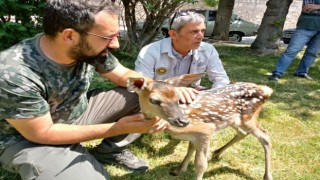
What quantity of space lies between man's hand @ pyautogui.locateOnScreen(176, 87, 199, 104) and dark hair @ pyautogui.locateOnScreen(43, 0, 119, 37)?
827 millimetres

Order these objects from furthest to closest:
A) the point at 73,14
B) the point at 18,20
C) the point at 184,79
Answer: the point at 18,20 → the point at 184,79 → the point at 73,14

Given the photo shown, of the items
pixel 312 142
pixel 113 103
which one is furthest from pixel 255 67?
pixel 113 103

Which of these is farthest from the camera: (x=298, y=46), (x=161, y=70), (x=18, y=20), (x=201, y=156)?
(x=298, y=46)

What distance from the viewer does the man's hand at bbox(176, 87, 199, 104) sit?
9.06 feet

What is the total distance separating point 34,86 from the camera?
88.0 inches

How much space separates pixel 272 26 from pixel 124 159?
6767mm

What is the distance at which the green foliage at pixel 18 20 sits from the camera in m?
4.06

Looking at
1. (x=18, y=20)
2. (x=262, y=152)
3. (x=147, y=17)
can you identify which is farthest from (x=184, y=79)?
(x=147, y=17)

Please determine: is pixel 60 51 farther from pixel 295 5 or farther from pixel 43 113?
pixel 295 5

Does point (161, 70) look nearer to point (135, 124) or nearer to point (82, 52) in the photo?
point (135, 124)

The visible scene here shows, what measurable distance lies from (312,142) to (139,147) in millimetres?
1833

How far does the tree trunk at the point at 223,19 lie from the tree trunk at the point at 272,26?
1563 mm

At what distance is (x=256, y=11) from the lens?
22.6 meters

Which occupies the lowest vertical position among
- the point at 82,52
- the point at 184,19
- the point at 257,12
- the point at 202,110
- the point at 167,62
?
the point at 257,12
